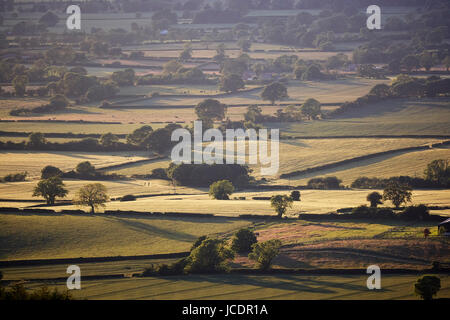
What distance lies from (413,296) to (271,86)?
4009 inches

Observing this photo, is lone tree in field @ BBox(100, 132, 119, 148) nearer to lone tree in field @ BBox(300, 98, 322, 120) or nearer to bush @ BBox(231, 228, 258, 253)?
lone tree in field @ BBox(300, 98, 322, 120)

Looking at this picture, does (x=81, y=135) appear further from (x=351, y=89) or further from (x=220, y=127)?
(x=351, y=89)

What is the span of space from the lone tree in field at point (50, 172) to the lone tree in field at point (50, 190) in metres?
13.2

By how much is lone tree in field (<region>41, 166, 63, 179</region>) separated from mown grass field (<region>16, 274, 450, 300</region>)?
41855 millimetres

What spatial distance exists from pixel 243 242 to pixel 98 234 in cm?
1415

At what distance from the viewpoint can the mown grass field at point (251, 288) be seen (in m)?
43.8

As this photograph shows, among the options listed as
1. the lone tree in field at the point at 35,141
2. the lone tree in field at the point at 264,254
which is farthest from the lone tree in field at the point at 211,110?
the lone tree in field at the point at 264,254

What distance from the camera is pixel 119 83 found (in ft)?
534

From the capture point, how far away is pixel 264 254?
166ft

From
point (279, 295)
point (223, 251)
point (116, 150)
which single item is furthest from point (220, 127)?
point (279, 295)

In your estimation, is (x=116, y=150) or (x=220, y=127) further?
(x=220, y=127)

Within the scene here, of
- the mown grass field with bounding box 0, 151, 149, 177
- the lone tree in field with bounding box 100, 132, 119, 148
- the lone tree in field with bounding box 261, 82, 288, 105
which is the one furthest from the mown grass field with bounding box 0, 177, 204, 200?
the lone tree in field with bounding box 261, 82, 288, 105

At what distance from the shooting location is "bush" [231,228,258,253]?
55.5m

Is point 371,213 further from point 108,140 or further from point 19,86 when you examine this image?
point 19,86
